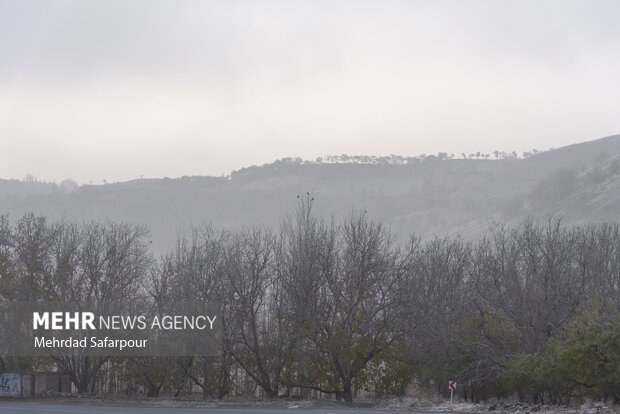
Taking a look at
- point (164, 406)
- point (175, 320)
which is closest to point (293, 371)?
point (175, 320)

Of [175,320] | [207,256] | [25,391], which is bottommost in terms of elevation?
[25,391]

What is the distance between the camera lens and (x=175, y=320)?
59.0 m

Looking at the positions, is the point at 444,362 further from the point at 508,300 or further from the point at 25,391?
the point at 25,391

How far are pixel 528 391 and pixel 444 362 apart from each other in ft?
18.5

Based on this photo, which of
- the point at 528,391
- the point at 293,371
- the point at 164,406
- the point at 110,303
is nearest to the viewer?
the point at 164,406

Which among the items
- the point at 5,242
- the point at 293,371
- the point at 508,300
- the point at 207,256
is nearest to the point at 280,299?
the point at 293,371

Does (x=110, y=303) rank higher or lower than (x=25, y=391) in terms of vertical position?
higher

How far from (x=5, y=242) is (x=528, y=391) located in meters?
38.6

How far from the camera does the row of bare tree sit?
51812 millimetres

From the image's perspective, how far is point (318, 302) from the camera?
5628cm

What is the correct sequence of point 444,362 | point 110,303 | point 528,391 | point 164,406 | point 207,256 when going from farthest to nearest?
point 207,256 < point 110,303 < point 444,362 < point 528,391 < point 164,406

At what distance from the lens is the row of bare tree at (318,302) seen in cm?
5181

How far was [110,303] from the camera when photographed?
6088 centimetres

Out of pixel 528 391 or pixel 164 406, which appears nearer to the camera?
pixel 164 406
